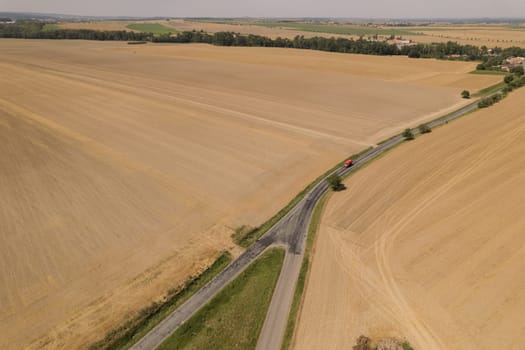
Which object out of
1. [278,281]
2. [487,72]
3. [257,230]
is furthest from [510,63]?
[278,281]

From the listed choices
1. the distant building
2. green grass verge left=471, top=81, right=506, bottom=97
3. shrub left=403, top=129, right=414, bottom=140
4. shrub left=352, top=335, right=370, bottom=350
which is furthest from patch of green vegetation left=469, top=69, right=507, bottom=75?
shrub left=352, top=335, right=370, bottom=350

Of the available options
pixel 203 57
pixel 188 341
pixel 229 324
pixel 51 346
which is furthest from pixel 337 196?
pixel 203 57

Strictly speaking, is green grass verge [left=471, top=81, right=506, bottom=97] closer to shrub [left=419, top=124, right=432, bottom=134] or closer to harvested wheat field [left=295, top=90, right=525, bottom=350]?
shrub [left=419, top=124, right=432, bottom=134]

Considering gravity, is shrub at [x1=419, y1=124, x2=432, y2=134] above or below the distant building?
below

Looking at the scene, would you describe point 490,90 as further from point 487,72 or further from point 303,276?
point 303,276

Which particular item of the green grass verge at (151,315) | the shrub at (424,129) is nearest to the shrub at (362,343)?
the green grass verge at (151,315)

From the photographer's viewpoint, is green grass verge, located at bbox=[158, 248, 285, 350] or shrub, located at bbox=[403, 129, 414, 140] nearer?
green grass verge, located at bbox=[158, 248, 285, 350]
